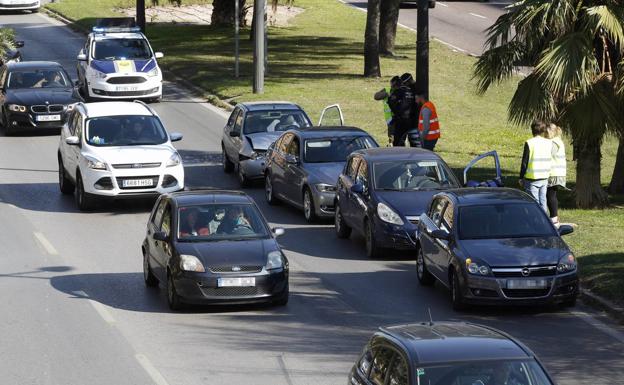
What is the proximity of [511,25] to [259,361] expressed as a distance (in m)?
10.8

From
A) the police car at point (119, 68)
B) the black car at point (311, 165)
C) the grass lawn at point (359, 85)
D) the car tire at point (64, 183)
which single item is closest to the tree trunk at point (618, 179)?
the grass lawn at point (359, 85)

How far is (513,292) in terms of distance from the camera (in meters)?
A: 16.8

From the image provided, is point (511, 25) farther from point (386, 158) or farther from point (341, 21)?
point (341, 21)

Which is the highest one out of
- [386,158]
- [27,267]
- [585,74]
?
[585,74]

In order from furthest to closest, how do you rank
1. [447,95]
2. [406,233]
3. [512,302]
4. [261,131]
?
[447,95] < [261,131] < [406,233] < [512,302]

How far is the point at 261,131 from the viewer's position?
91.7 ft

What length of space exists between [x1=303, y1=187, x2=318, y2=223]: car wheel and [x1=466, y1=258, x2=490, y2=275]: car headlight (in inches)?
269

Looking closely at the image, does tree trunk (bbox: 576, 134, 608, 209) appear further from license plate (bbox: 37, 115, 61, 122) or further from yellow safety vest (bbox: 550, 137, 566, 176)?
license plate (bbox: 37, 115, 61, 122)

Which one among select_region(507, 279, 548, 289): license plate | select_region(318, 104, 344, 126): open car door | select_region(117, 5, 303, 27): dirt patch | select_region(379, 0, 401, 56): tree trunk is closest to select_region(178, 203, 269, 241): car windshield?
select_region(507, 279, 548, 289): license plate

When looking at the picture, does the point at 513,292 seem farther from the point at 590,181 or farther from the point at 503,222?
the point at 590,181

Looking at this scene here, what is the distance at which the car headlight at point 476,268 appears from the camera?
16906 mm

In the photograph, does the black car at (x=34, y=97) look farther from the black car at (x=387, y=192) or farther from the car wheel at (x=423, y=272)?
the car wheel at (x=423, y=272)

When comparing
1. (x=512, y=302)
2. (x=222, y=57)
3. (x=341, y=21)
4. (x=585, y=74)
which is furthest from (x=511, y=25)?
(x=341, y=21)

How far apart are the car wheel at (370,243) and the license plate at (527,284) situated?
4.12m
